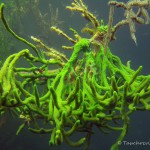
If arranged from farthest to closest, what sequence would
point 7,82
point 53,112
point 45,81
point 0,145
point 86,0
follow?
point 86,0
point 0,145
point 45,81
point 53,112
point 7,82

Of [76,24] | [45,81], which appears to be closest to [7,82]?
[45,81]

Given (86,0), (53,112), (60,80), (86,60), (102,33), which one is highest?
(86,0)

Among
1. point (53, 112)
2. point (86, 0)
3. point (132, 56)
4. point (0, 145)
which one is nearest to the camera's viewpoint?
point (53, 112)

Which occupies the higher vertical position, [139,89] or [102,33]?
[102,33]

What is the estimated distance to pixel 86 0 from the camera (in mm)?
23672

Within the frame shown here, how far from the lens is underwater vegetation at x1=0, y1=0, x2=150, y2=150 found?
2141 mm

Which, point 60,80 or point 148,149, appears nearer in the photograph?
point 60,80

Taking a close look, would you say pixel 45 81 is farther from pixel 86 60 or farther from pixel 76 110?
pixel 76 110

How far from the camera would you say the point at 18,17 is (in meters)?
13.3

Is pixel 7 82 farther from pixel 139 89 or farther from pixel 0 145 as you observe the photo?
pixel 0 145

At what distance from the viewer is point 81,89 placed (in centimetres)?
284

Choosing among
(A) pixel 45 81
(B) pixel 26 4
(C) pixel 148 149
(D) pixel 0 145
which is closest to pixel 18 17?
(B) pixel 26 4

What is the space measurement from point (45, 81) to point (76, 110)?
110 cm

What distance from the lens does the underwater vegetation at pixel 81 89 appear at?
7.02 feet
